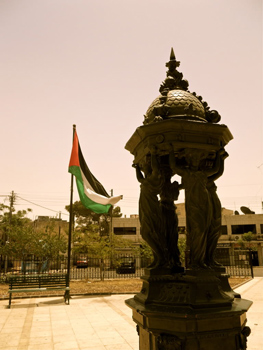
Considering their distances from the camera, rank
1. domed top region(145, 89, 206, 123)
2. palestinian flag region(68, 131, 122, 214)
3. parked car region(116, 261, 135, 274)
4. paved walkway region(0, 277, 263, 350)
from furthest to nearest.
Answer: parked car region(116, 261, 135, 274)
palestinian flag region(68, 131, 122, 214)
paved walkway region(0, 277, 263, 350)
domed top region(145, 89, 206, 123)

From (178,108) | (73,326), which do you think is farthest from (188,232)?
(73,326)

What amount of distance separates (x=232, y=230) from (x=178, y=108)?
4019 cm

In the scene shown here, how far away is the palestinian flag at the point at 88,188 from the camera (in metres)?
11.2

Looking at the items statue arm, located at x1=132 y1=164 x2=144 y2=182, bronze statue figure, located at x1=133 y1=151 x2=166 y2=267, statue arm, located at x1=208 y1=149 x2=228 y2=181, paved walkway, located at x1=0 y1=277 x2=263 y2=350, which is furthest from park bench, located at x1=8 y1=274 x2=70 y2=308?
statue arm, located at x1=208 y1=149 x2=228 y2=181

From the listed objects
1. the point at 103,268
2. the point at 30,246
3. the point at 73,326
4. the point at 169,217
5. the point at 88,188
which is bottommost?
the point at 73,326

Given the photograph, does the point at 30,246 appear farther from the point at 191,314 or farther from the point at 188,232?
the point at 191,314

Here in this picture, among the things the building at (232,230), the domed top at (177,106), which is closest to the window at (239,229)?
the building at (232,230)

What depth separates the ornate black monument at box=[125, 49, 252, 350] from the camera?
3156 mm

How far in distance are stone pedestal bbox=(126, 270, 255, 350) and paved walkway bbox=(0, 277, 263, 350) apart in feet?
8.46

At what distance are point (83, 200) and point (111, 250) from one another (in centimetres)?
929

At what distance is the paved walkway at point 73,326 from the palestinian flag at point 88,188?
3.49 meters

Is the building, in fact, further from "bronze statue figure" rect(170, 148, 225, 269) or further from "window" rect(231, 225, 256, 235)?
"bronze statue figure" rect(170, 148, 225, 269)

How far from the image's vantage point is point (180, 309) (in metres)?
3.19

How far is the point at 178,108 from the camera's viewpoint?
4.10m
